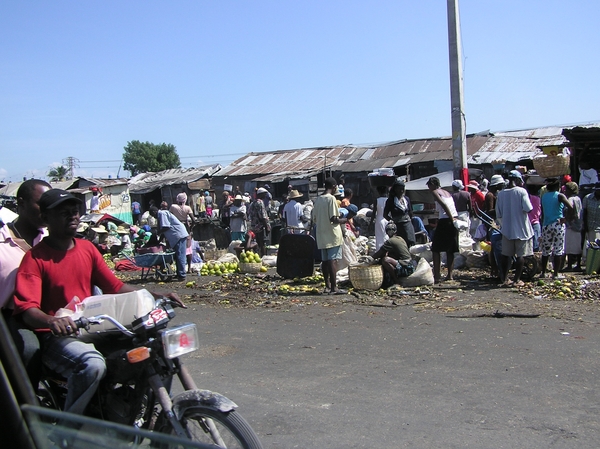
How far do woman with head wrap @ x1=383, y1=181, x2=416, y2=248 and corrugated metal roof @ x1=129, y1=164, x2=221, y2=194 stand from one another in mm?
25823

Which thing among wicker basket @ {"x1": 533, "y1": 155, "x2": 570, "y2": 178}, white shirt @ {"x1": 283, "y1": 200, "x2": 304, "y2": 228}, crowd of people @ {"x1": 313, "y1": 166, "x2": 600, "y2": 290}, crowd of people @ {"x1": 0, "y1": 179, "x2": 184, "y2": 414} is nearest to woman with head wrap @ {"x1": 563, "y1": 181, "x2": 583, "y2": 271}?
crowd of people @ {"x1": 313, "y1": 166, "x2": 600, "y2": 290}

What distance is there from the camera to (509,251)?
10219 millimetres

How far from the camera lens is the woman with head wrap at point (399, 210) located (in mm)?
11148

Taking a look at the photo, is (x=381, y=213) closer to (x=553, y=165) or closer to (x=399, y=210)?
(x=399, y=210)

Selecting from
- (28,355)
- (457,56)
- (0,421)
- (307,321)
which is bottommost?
(307,321)

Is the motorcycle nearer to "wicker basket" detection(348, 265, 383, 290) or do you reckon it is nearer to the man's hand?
the man's hand

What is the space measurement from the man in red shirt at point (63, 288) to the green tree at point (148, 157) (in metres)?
74.1

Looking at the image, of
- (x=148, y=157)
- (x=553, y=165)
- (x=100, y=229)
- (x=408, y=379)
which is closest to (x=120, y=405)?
(x=408, y=379)

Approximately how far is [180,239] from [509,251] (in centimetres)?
669

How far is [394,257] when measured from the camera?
10633mm

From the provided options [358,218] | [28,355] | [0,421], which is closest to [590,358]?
[28,355]

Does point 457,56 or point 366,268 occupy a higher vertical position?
point 457,56

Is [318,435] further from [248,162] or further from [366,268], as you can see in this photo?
[248,162]

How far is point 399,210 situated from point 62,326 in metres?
8.41
